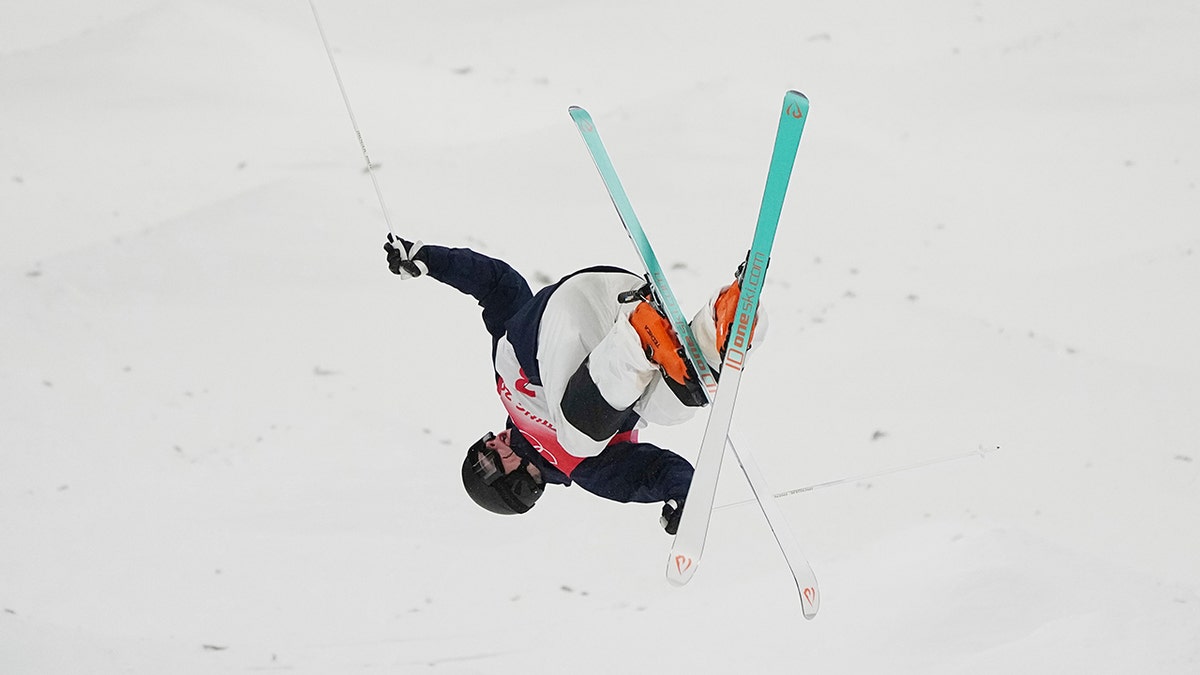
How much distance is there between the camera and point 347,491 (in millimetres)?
2158

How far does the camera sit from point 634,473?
4.98 ft

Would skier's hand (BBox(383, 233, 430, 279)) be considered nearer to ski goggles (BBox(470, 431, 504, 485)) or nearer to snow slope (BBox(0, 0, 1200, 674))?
ski goggles (BBox(470, 431, 504, 485))

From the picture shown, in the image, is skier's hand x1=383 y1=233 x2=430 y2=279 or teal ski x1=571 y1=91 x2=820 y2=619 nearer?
teal ski x1=571 y1=91 x2=820 y2=619

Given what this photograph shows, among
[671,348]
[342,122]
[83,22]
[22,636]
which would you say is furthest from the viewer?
[83,22]

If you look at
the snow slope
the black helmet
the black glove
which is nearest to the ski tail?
the black glove

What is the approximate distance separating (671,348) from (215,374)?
1.23m

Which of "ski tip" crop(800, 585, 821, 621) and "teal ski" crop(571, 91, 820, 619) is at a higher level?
"teal ski" crop(571, 91, 820, 619)

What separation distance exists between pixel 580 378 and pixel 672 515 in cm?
22

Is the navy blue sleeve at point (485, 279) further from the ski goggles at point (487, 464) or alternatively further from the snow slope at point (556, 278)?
the snow slope at point (556, 278)

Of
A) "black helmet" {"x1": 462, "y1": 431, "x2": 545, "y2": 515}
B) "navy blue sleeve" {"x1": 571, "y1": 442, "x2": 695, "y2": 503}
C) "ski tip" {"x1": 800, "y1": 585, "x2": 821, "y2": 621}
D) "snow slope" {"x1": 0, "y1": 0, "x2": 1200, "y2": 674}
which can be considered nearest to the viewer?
"ski tip" {"x1": 800, "y1": 585, "x2": 821, "y2": 621}

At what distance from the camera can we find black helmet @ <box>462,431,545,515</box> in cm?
162

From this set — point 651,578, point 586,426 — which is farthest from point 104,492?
point 586,426

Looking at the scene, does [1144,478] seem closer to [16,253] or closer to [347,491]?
[347,491]

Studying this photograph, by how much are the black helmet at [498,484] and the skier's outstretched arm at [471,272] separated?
17cm
